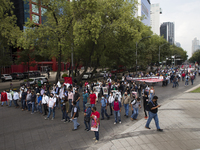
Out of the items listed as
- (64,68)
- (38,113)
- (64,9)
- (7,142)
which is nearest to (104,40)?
(64,9)

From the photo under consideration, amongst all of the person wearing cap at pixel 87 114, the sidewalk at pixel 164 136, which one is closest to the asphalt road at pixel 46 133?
the person wearing cap at pixel 87 114

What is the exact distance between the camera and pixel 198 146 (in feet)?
20.7

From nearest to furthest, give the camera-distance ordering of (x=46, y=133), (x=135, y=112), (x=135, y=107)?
1. (x=46, y=133)
2. (x=135, y=107)
3. (x=135, y=112)

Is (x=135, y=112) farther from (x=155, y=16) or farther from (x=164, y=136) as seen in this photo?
(x=155, y=16)

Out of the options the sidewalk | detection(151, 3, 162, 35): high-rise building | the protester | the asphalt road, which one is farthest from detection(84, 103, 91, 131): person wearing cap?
detection(151, 3, 162, 35): high-rise building

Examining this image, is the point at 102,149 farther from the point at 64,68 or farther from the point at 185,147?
the point at 64,68

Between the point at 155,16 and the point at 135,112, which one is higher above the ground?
the point at 155,16

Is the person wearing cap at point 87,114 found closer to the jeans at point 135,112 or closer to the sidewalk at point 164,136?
the sidewalk at point 164,136

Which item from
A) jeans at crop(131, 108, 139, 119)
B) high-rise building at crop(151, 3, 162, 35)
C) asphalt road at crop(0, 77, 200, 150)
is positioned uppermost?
high-rise building at crop(151, 3, 162, 35)

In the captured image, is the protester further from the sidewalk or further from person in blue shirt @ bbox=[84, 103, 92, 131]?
person in blue shirt @ bbox=[84, 103, 92, 131]

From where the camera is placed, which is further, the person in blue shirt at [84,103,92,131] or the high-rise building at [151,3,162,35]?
the high-rise building at [151,3,162,35]

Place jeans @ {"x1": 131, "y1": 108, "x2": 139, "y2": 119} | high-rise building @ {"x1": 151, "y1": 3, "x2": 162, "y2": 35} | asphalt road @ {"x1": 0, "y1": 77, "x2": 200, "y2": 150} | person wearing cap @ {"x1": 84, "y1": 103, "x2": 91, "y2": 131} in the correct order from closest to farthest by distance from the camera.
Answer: asphalt road @ {"x1": 0, "y1": 77, "x2": 200, "y2": 150} → person wearing cap @ {"x1": 84, "y1": 103, "x2": 91, "y2": 131} → jeans @ {"x1": 131, "y1": 108, "x2": 139, "y2": 119} → high-rise building @ {"x1": 151, "y1": 3, "x2": 162, "y2": 35}

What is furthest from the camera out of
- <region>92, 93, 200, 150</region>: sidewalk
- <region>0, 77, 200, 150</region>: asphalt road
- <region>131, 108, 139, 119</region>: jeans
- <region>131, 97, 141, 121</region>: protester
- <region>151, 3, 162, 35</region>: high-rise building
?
<region>151, 3, 162, 35</region>: high-rise building

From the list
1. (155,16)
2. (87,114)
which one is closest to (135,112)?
(87,114)
